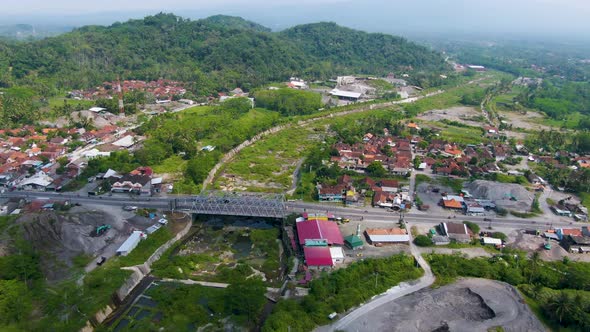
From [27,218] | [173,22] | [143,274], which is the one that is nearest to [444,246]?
[143,274]

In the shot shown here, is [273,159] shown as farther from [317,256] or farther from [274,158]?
[317,256]

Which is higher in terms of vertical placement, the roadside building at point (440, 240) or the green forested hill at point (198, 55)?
the green forested hill at point (198, 55)

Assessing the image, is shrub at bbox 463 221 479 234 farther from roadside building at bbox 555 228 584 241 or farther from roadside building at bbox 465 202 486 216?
roadside building at bbox 555 228 584 241

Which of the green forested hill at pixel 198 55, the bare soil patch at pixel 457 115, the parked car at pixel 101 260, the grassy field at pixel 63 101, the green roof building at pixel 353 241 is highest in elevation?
the green forested hill at pixel 198 55

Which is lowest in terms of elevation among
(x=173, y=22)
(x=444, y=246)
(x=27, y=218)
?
(x=444, y=246)

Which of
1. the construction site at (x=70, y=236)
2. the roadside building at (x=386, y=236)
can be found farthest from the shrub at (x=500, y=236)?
the construction site at (x=70, y=236)

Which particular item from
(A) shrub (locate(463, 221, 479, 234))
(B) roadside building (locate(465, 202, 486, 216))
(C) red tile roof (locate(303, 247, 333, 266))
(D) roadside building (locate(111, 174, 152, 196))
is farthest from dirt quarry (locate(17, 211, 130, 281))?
(B) roadside building (locate(465, 202, 486, 216))

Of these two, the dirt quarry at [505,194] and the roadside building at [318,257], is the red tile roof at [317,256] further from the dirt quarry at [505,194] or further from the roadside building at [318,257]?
the dirt quarry at [505,194]

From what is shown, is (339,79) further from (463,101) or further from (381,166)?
(381,166)
